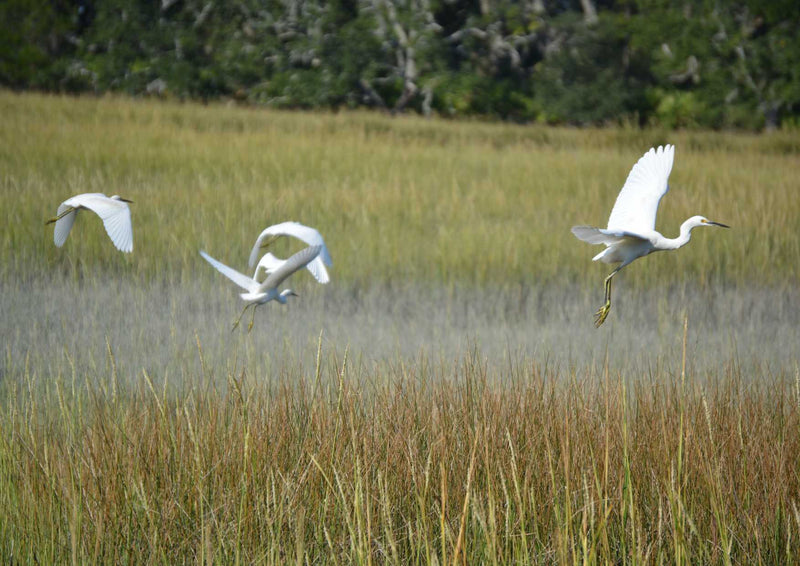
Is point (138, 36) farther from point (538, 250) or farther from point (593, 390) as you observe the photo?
point (593, 390)

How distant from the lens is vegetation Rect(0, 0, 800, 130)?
1588cm

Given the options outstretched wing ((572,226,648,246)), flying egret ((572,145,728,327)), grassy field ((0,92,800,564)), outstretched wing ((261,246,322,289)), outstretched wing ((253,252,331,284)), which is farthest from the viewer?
outstretched wing ((253,252,331,284))

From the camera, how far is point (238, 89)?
58.0 ft

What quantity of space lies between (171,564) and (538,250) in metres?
3.95

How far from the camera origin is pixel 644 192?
2271mm

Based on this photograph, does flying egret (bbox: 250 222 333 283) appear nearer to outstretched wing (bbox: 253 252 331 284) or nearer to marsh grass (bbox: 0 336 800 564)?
outstretched wing (bbox: 253 252 331 284)

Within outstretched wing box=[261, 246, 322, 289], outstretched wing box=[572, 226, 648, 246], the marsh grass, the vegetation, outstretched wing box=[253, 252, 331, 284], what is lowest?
the marsh grass

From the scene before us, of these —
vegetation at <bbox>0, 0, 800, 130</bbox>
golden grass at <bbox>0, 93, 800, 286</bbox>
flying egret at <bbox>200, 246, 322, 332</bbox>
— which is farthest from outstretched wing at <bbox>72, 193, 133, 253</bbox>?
vegetation at <bbox>0, 0, 800, 130</bbox>

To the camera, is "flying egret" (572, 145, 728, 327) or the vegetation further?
the vegetation

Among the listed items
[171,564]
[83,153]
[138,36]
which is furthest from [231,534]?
[138,36]

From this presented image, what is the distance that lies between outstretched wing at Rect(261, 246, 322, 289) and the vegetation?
13968mm

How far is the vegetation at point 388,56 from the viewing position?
15.9m

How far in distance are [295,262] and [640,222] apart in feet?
2.62

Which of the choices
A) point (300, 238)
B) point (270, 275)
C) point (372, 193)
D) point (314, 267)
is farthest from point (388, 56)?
point (270, 275)
